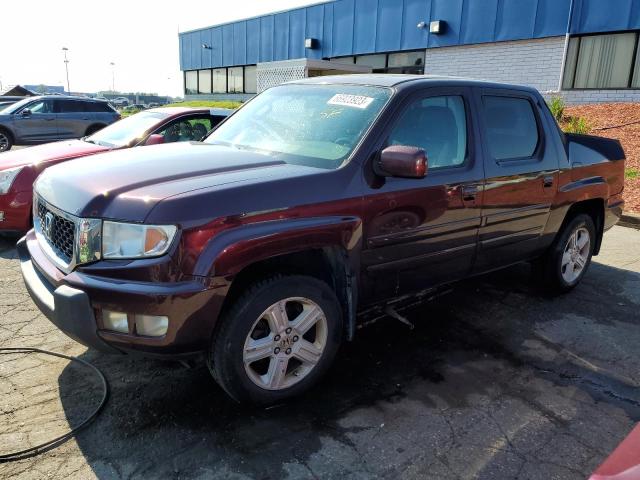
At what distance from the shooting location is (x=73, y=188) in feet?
9.07

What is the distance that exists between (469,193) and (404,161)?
91 cm

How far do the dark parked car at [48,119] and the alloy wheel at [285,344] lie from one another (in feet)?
48.8

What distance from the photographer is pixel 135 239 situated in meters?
2.45

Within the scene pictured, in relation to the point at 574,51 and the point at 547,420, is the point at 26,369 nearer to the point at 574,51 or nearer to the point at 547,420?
the point at 547,420

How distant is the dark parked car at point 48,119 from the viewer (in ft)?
48.6

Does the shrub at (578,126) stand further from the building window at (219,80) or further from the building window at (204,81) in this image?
the building window at (204,81)

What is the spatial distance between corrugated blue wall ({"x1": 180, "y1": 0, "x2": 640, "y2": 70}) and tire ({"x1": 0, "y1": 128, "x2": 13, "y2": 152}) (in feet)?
45.6

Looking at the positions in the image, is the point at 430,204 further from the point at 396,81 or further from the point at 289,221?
the point at 289,221

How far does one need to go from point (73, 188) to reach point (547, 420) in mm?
2882

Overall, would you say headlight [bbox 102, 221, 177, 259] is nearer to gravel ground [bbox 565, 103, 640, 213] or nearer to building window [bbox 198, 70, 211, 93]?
gravel ground [bbox 565, 103, 640, 213]

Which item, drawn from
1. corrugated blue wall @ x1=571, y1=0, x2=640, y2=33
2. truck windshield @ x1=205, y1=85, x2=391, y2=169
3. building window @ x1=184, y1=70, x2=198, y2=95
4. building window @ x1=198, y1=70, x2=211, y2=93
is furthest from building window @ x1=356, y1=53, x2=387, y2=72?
truck windshield @ x1=205, y1=85, x2=391, y2=169

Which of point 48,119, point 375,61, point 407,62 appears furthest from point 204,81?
point 48,119

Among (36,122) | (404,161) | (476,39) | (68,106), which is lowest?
(36,122)

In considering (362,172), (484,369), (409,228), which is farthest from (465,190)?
(484,369)
